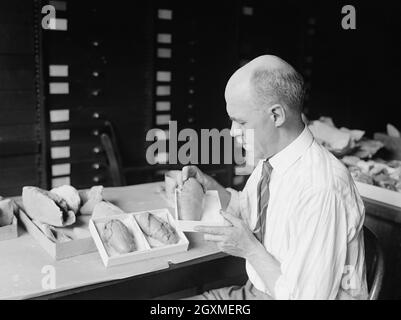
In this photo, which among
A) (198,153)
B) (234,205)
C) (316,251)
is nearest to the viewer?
(316,251)

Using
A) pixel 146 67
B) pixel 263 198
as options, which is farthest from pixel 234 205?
pixel 146 67

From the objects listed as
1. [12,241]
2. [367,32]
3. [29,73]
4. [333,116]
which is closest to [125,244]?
[12,241]

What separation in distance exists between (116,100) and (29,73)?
0.72m

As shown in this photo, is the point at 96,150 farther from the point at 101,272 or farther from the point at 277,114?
the point at 277,114

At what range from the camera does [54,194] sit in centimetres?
193

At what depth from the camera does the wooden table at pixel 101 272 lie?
4.73 ft

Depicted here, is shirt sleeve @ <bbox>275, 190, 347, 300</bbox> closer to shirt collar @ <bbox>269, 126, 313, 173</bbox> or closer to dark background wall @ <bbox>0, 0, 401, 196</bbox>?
shirt collar @ <bbox>269, 126, 313, 173</bbox>

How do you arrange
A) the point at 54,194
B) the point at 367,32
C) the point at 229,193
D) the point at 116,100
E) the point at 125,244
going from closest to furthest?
the point at 125,244 → the point at 54,194 → the point at 229,193 → the point at 116,100 → the point at 367,32

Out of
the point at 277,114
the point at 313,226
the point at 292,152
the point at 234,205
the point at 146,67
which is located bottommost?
the point at 234,205

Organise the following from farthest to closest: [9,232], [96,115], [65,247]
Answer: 1. [96,115]
2. [9,232]
3. [65,247]

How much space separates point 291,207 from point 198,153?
10.1 ft

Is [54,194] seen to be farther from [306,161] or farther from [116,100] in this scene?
[116,100]

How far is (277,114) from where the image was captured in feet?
4.76

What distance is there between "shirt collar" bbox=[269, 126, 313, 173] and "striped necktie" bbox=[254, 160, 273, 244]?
0.10m
